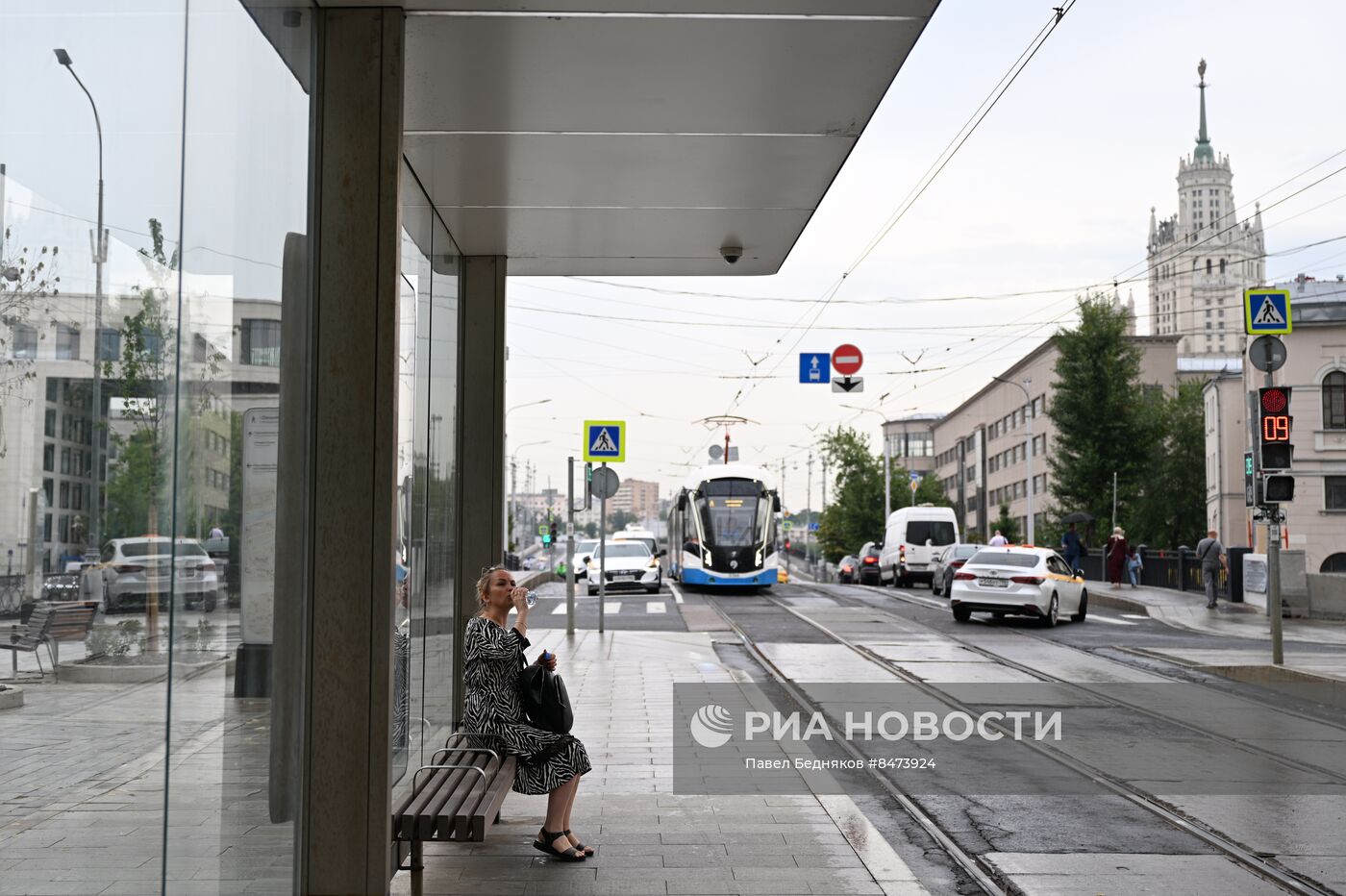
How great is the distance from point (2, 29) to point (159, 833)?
242 centimetres

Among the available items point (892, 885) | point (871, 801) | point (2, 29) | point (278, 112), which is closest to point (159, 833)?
point (2, 29)

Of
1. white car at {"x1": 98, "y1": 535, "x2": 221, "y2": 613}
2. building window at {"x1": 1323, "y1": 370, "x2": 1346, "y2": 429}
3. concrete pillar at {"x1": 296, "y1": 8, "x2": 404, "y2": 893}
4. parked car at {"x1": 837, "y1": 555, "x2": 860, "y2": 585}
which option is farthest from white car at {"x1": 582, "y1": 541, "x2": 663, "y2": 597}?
white car at {"x1": 98, "y1": 535, "x2": 221, "y2": 613}

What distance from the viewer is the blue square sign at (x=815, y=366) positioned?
36.1 metres

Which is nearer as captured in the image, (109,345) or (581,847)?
(109,345)

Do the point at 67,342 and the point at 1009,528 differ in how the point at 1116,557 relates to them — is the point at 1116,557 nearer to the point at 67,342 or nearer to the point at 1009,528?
the point at 1009,528

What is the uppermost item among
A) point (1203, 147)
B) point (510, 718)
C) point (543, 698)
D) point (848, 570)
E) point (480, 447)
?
point (1203, 147)

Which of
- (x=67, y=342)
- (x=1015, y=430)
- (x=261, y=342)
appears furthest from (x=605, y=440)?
(x=1015, y=430)

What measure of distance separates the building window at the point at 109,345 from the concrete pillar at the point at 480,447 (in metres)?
5.92

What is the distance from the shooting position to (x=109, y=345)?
397 cm

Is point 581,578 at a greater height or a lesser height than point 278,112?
lesser

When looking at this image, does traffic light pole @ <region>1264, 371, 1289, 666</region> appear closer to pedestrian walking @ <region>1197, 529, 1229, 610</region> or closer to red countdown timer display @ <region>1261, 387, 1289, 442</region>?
→ red countdown timer display @ <region>1261, 387, 1289, 442</region>

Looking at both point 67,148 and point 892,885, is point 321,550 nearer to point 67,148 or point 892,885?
point 67,148

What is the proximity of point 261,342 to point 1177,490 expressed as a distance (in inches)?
3054

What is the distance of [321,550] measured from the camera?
5715 millimetres
